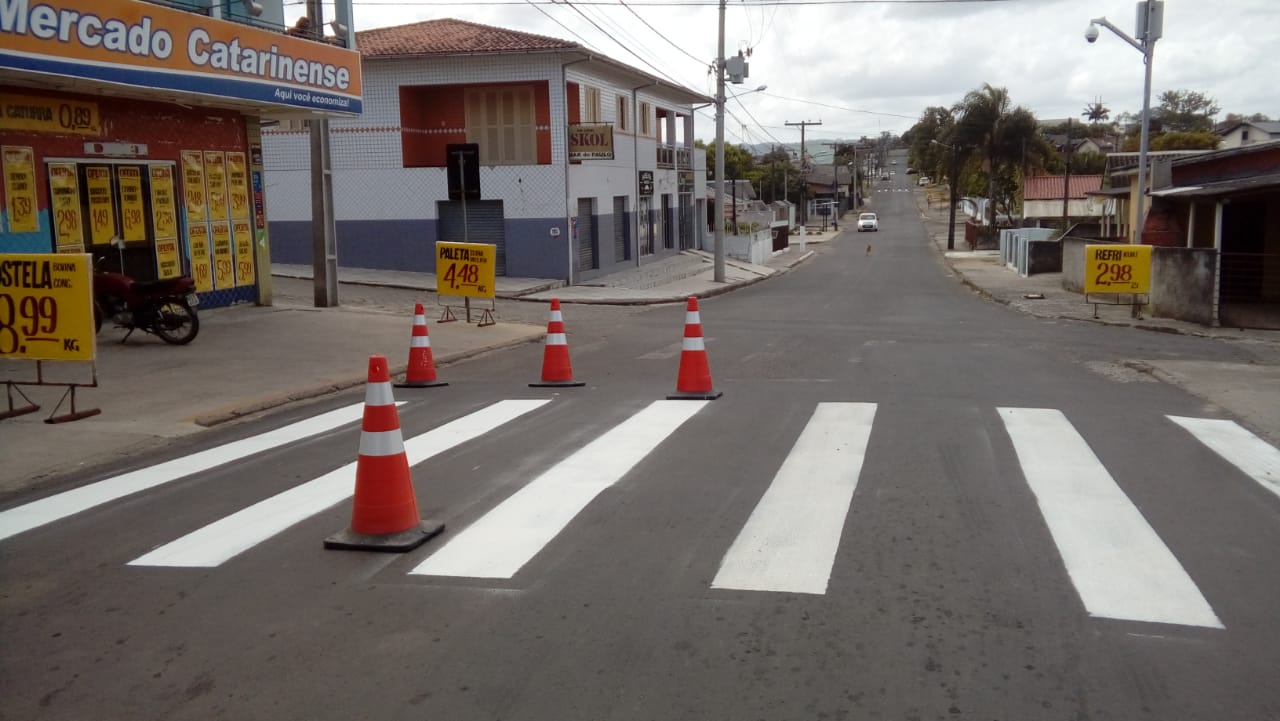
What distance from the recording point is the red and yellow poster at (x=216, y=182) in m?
17.8

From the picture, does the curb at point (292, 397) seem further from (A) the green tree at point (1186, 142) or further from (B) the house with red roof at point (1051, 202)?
(A) the green tree at point (1186, 142)

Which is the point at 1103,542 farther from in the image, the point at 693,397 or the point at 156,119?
the point at 156,119

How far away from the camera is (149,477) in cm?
765

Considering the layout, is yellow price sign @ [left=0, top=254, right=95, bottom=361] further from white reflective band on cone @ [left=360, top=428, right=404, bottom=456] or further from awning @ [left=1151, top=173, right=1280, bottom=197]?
awning @ [left=1151, top=173, right=1280, bottom=197]

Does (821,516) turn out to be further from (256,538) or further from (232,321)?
(232,321)

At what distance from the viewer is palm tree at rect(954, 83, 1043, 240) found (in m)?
62.0

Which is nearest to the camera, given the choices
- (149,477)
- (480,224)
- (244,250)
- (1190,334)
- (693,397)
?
(149,477)

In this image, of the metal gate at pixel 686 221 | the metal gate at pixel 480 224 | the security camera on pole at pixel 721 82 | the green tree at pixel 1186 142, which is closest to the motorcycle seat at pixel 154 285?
the metal gate at pixel 480 224

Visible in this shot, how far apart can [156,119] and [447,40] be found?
16.5m

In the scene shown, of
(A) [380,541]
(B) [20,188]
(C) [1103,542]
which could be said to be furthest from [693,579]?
(B) [20,188]

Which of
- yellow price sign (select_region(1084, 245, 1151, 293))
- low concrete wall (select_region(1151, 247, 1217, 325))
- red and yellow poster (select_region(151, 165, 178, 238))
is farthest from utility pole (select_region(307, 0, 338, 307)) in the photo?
low concrete wall (select_region(1151, 247, 1217, 325))

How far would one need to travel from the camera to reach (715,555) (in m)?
5.66

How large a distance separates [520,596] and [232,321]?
13.7m

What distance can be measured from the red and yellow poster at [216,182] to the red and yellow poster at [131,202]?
1527 mm
